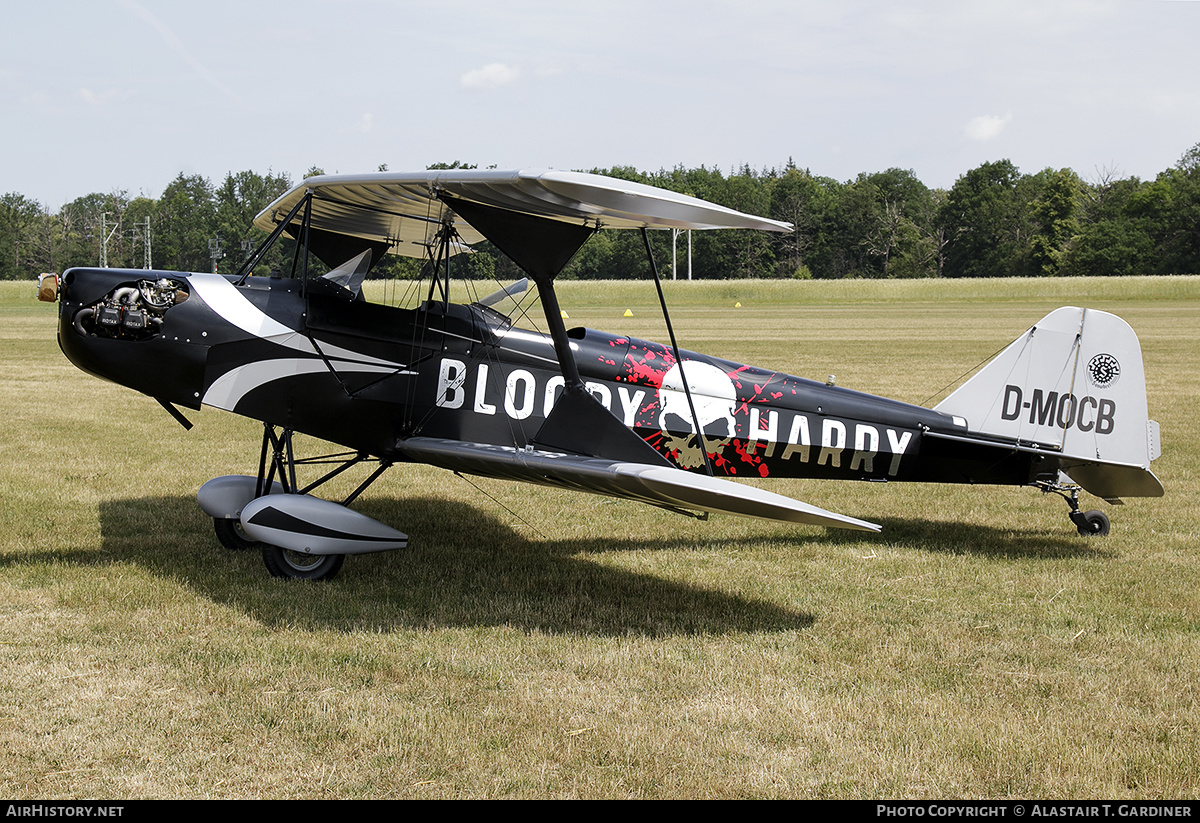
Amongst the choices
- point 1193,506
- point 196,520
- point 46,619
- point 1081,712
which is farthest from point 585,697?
point 1193,506

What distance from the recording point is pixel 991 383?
732 cm

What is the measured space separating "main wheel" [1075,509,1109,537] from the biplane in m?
0.02

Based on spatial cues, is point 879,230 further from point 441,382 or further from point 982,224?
point 441,382

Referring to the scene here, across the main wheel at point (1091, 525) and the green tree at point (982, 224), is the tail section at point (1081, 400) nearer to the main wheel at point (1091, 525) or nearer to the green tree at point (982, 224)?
the main wheel at point (1091, 525)

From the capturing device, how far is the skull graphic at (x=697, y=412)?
23.4ft

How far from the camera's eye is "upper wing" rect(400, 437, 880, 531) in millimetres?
5027

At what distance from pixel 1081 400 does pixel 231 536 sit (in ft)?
20.7

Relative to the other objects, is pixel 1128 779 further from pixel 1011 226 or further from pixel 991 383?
pixel 1011 226

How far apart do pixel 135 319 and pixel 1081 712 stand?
5689 mm

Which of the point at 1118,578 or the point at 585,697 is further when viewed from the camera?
the point at 1118,578

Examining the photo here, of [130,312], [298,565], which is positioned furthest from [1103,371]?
[130,312]

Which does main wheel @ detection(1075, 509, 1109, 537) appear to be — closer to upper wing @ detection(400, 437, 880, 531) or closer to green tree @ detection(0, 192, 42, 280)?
upper wing @ detection(400, 437, 880, 531)

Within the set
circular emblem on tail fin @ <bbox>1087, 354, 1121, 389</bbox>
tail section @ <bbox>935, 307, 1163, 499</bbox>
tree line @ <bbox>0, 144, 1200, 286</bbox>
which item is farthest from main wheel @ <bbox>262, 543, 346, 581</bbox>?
tree line @ <bbox>0, 144, 1200, 286</bbox>

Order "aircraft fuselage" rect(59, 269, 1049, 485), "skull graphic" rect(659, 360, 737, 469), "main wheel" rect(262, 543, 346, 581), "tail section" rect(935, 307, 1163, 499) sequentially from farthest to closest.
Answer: "skull graphic" rect(659, 360, 737, 469), "tail section" rect(935, 307, 1163, 499), "main wheel" rect(262, 543, 346, 581), "aircraft fuselage" rect(59, 269, 1049, 485)
